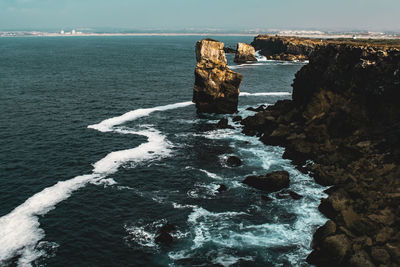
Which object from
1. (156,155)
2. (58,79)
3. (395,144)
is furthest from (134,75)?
(395,144)

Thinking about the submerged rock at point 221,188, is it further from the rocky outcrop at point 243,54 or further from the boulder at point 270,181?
the rocky outcrop at point 243,54

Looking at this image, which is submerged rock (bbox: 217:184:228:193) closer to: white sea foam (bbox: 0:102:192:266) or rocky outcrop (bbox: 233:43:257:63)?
white sea foam (bbox: 0:102:192:266)

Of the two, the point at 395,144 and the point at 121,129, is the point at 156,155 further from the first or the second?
the point at 395,144

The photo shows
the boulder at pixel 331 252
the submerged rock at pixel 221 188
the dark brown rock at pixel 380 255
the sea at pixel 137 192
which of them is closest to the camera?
the dark brown rock at pixel 380 255

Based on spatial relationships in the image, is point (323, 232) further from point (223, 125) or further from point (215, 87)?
point (215, 87)

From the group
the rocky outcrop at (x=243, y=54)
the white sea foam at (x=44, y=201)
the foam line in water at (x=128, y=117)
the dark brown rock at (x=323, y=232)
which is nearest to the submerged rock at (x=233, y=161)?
the white sea foam at (x=44, y=201)

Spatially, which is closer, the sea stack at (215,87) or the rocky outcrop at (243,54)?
the sea stack at (215,87)
